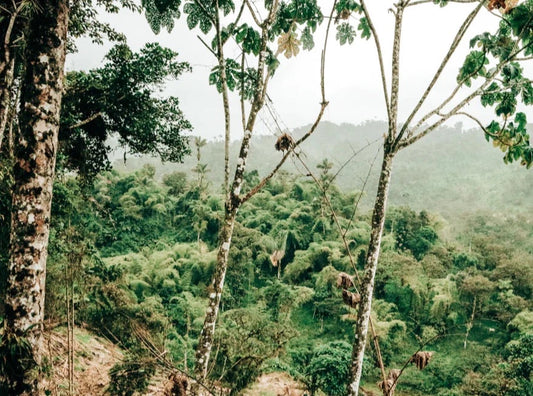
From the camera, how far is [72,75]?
654 centimetres

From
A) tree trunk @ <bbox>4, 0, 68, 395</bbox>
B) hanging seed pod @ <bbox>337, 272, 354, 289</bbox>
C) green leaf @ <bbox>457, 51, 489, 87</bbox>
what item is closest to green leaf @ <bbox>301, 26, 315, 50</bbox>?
green leaf @ <bbox>457, 51, 489, 87</bbox>

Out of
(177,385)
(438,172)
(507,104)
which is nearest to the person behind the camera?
(177,385)

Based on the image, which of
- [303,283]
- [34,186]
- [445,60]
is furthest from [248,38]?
[303,283]

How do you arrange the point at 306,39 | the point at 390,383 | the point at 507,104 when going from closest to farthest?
the point at 390,383 → the point at 507,104 → the point at 306,39

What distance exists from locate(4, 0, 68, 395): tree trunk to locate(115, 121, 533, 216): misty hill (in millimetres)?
31352

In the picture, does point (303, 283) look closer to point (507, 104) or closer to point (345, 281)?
point (507, 104)

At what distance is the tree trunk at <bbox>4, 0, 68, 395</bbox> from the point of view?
214cm

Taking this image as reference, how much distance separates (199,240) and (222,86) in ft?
60.6

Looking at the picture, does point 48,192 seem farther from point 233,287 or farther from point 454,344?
point 454,344

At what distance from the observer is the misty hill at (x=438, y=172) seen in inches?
1614

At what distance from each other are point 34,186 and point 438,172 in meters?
58.8

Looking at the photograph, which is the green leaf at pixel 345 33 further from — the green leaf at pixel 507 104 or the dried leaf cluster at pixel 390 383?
the dried leaf cluster at pixel 390 383

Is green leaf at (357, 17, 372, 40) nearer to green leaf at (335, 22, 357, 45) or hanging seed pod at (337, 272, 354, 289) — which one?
green leaf at (335, 22, 357, 45)

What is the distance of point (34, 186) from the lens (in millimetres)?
2256
